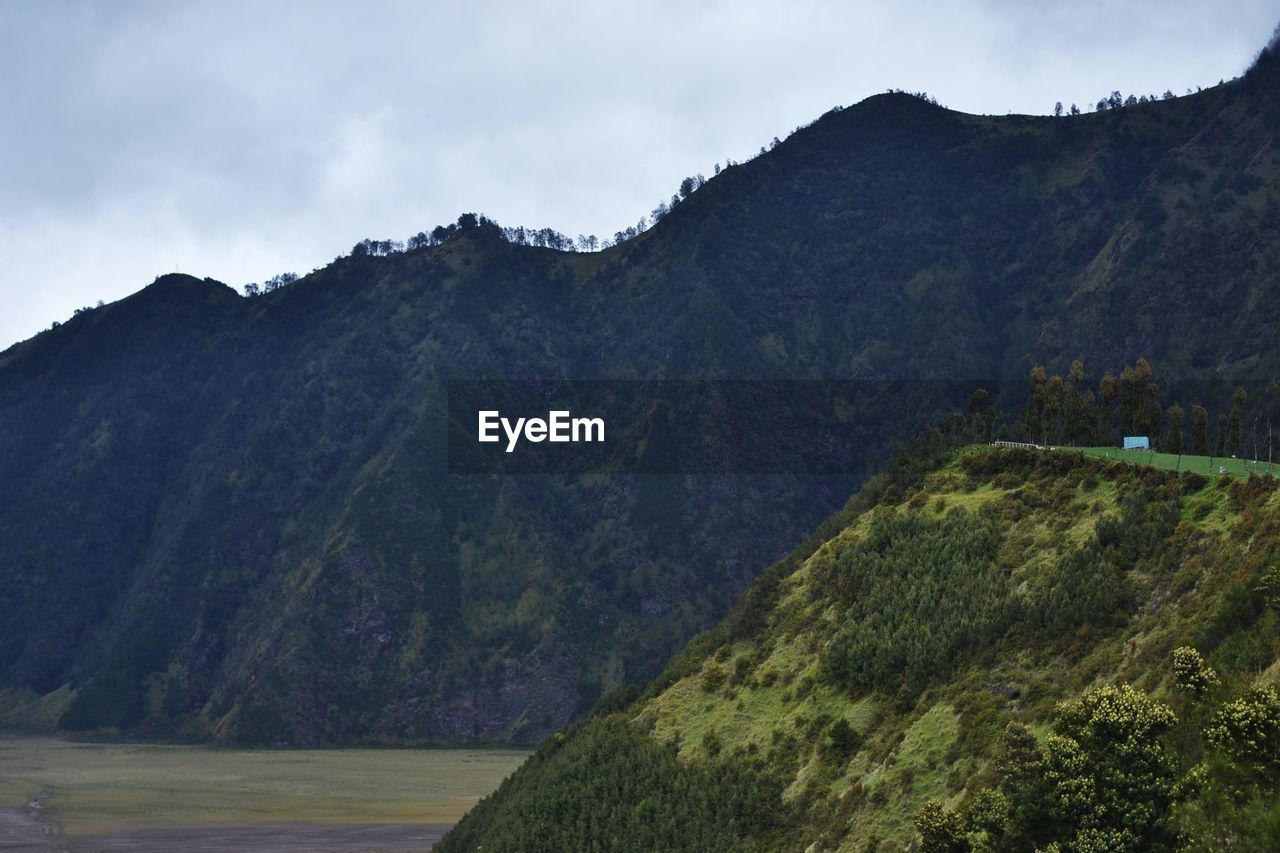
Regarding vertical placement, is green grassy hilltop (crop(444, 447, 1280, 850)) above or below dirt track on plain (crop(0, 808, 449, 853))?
above

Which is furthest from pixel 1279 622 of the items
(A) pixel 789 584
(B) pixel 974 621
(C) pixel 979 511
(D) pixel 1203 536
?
(A) pixel 789 584

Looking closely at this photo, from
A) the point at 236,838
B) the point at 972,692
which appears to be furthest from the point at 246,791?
the point at 972,692

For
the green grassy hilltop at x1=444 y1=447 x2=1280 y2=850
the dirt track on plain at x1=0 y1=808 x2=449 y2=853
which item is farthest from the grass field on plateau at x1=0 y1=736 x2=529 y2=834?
the green grassy hilltop at x1=444 y1=447 x2=1280 y2=850

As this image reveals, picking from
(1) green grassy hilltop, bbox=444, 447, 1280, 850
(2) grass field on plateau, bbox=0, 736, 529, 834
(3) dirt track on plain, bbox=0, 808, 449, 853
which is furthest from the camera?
(2) grass field on plateau, bbox=0, 736, 529, 834

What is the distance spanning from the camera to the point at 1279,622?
169ft

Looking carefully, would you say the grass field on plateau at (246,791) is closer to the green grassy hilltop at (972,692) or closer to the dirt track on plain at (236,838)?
the dirt track on plain at (236,838)

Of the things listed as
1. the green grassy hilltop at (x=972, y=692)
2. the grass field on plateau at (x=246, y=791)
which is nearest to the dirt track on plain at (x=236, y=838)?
the grass field on plateau at (x=246, y=791)

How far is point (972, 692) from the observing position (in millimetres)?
67438

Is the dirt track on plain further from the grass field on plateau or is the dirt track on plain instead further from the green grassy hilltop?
the green grassy hilltop

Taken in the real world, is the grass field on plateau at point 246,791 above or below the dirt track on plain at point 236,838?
below

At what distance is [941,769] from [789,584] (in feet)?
A: 110

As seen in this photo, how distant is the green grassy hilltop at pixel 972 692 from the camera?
50.7m

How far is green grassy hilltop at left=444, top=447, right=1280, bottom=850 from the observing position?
5069 cm

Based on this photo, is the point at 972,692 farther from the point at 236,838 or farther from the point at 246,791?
the point at 246,791
